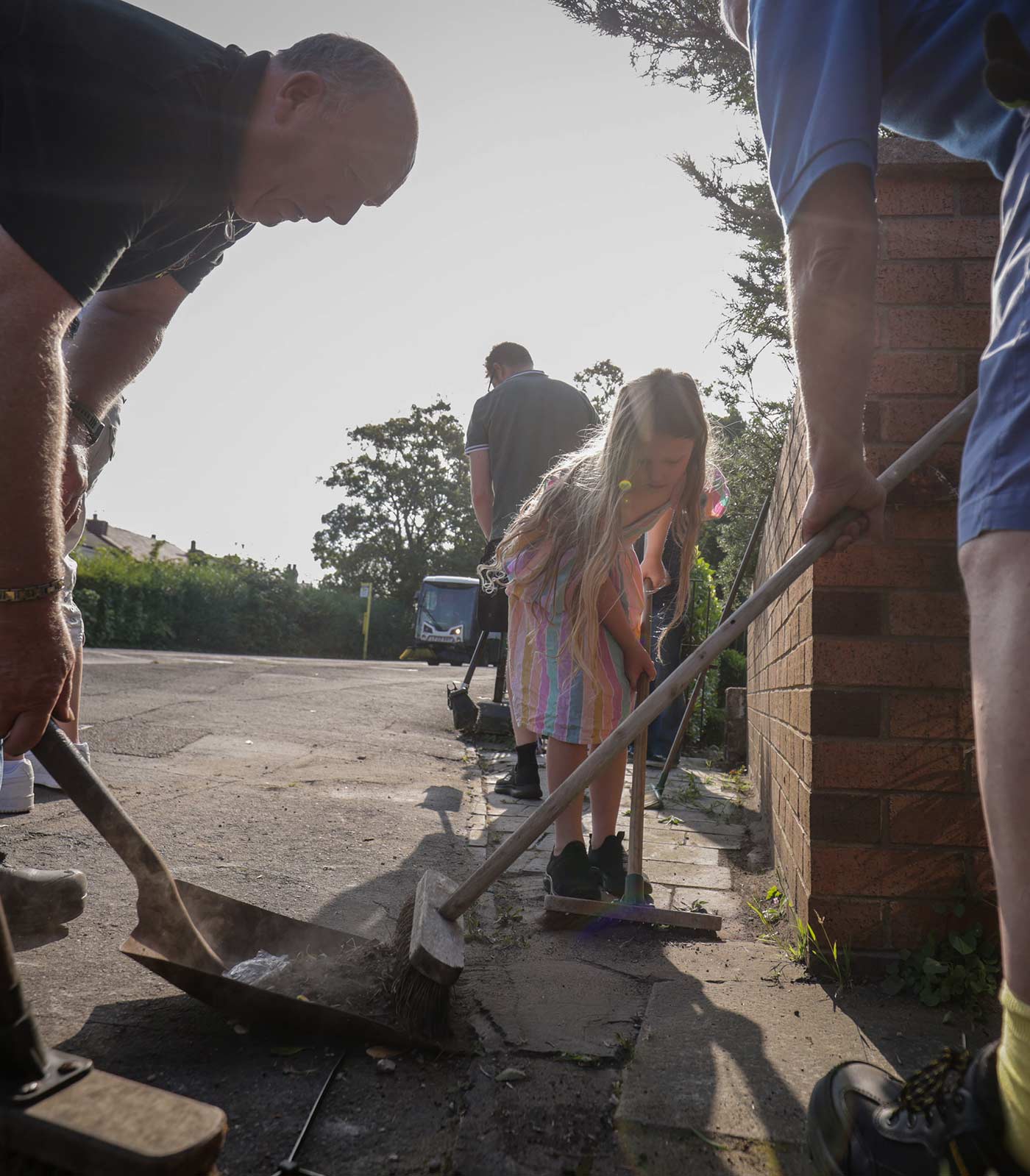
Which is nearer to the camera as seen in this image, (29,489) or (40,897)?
(29,489)

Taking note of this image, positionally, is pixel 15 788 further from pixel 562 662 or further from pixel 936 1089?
pixel 936 1089

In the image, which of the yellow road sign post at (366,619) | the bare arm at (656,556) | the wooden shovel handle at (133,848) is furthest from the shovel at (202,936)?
the yellow road sign post at (366,619)

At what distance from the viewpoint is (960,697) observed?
1979 mm

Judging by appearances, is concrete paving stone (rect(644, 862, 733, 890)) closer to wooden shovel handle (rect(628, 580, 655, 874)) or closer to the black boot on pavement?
wooden shovel handle (rect(628, 580, 655, 874))

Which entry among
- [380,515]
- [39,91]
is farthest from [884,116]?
[380,515]

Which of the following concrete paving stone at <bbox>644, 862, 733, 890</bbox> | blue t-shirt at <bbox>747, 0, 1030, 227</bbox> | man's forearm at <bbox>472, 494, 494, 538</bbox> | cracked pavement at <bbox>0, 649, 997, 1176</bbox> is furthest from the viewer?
man's forearm at <bbox>472, 494, 494, 538</bbox>

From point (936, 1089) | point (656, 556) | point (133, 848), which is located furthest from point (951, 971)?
point (656, 556)

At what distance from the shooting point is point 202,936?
178cm

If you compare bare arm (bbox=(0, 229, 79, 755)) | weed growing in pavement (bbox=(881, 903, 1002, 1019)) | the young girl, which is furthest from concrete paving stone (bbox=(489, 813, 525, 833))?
bare arm (bbox=(0, 229, 79, 755))

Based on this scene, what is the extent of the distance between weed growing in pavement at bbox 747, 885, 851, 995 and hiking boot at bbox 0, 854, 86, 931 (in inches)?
61.0

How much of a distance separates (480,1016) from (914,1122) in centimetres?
86

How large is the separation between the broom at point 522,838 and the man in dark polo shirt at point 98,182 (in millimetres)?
718

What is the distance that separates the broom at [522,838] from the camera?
5.20 feet

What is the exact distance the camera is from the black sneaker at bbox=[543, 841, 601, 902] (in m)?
2.44
